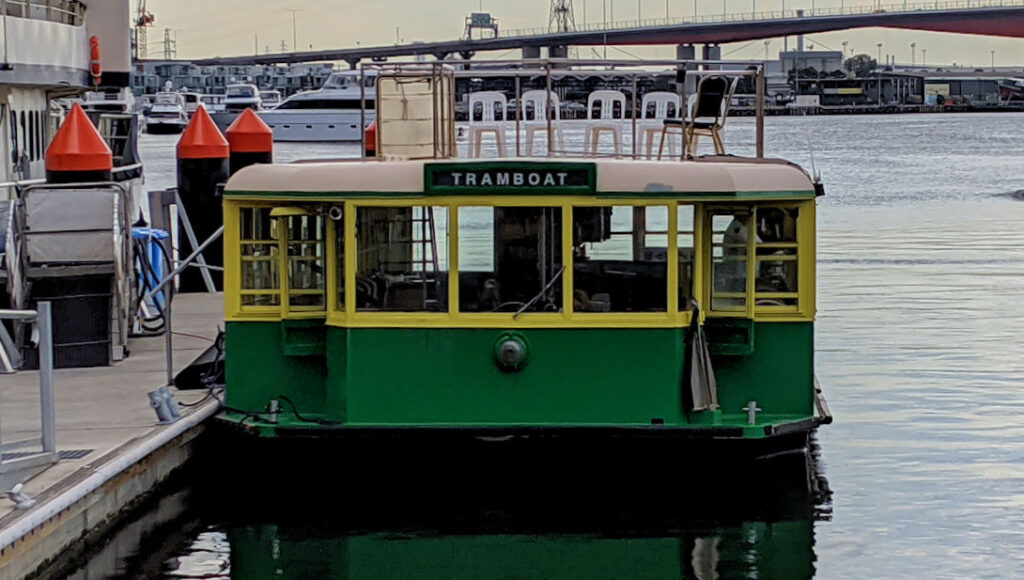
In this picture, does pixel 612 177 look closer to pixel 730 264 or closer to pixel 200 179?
pixel 730 264

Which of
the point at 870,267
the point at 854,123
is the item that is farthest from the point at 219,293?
the point at 854,123

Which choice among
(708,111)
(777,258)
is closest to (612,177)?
(777,258)

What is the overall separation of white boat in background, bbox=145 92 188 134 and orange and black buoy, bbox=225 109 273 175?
11171 cm

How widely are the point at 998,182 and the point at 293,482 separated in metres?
60.6

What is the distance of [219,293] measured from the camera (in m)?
25.0

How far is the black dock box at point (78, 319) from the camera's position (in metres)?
17.4

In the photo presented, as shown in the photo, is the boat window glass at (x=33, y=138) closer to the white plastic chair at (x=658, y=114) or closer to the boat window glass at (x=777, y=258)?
the white plastic chair at (x=658, y=114)

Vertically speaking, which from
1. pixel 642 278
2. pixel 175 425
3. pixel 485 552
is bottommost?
pixel 485 552

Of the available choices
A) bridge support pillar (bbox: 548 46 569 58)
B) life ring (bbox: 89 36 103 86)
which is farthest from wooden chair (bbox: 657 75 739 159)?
bridge support pillar (bbox: 548 46 569 58)

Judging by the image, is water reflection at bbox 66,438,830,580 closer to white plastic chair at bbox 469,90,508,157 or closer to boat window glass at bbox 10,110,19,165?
white plastic chair at bbox 469,90,508,157

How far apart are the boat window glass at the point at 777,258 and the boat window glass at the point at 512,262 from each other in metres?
1.57

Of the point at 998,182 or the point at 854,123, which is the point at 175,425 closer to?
the point at 998,182

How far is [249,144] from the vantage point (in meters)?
25.5

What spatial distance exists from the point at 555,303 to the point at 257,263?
2384 millimetres
